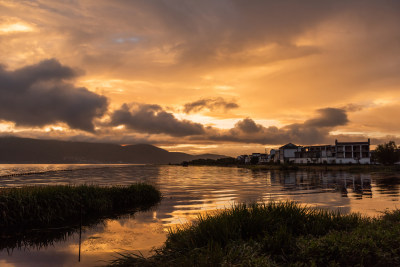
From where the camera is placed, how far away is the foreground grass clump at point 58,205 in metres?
20.7

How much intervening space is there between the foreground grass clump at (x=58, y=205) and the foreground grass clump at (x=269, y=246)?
12218mm

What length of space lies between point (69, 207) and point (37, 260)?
993 centimetres

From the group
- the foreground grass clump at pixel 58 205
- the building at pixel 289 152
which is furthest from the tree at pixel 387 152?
the foreground grass clump at pixel 58 205

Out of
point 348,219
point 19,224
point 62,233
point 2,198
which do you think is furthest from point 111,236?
point 348,219

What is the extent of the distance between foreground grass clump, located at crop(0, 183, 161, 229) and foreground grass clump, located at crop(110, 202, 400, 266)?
12.2 meters

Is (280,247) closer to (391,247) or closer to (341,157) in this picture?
(391,247)

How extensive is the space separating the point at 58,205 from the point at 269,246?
59.4 feet

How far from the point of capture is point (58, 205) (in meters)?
22.9

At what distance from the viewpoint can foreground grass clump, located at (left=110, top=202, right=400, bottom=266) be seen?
963cm

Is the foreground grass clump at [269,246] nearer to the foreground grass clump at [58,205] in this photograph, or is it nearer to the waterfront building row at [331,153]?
the foreground grass clump at [58,205]

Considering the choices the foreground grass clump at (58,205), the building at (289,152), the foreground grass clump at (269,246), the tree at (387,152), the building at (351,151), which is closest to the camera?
the foreground grass clump at (269,246)

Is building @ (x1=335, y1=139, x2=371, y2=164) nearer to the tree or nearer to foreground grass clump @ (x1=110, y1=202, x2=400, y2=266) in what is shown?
the tree

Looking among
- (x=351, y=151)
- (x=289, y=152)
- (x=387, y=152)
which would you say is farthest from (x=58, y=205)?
(x=289, y=152)

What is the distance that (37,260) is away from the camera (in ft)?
47.1
